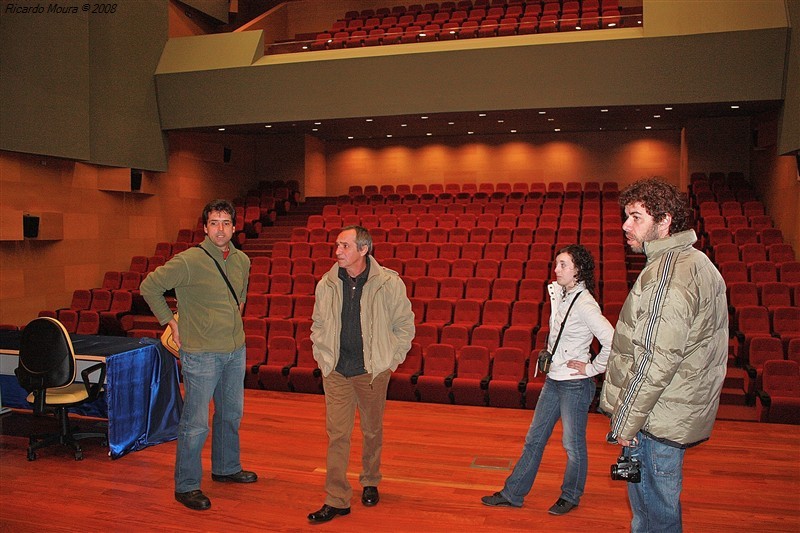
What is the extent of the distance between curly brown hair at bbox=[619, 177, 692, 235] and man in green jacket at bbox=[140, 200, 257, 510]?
2.00 m

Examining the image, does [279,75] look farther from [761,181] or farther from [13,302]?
[761,181]

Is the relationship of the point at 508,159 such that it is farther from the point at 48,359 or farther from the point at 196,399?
the point at 196,399

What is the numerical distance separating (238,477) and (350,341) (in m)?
1.09

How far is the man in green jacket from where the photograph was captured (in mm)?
3092

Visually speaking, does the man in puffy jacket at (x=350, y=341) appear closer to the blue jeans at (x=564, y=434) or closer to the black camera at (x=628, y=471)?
the blue jeans at (x=564, y=434)

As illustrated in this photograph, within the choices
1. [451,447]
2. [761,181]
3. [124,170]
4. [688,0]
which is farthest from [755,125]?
[124,170]

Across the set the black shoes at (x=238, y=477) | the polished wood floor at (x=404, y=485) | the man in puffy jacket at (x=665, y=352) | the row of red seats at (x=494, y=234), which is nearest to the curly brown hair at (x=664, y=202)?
the man in puffy jacket at (x=665, y=352)

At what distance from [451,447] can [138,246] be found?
7.74 metres

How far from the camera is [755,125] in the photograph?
1047 cm

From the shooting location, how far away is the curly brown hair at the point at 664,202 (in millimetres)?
1911

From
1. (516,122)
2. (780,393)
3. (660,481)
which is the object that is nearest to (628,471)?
(660,481)

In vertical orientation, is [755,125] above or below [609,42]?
below

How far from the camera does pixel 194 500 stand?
122 inches

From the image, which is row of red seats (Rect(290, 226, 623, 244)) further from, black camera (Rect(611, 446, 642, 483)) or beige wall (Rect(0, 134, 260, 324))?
black camera (Rect(611, 446, 642, 483))
